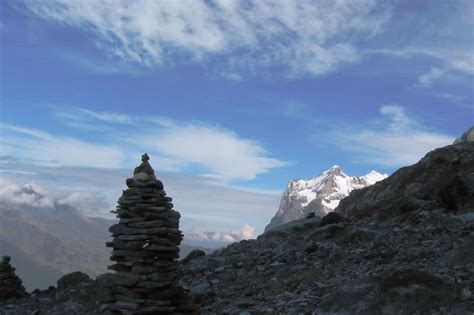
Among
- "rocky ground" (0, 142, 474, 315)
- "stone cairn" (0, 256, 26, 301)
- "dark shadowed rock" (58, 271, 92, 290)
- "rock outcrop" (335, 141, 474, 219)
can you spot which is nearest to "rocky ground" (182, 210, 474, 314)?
"rocky ground" (0, 142, 474, 315)

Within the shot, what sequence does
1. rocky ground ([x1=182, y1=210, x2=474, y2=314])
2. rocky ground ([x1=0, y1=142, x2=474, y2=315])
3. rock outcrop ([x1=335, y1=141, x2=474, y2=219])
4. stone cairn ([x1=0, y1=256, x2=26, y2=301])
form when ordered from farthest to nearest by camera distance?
stone cairn ([x1=0, y1=256, x2=26, y2=301])
rock outcrop ([x1=335, y1=141, x2=474, y2=219])
rocky ground ([x1=0, y1=142, x2=474, y2=315])
rocky ground ([x1=182, y1=210, x2=474, y2=314])

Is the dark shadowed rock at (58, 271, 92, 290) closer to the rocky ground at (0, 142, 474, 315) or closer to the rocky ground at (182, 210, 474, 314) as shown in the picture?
the rocky ground at (0, 142, 474, 315)

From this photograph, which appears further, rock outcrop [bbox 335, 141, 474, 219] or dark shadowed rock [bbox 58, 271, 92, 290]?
dark shadowed rock [bbox 58, 271, 92, 290]

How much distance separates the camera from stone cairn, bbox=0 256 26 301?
92.5ft

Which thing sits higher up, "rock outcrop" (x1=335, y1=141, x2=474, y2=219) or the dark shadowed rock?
"rock outcrop" (x1=335, y1=141, x2=474, y2=219)

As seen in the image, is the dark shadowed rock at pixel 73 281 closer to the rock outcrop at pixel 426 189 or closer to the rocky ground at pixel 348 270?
the rocky ground at pixel 348 270

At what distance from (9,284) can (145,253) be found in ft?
57.2

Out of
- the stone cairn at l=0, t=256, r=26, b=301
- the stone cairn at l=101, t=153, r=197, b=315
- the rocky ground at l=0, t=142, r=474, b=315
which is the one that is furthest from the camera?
the stone cairn at l=0, t=256, r=26, b=301

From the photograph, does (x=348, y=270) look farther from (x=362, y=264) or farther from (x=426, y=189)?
(x=426, y=189)

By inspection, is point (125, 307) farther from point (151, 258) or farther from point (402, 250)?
point (402, 250)

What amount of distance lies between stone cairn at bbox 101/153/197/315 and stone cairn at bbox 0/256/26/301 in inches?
610

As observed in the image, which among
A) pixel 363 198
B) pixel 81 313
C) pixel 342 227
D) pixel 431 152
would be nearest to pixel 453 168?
pixel 431 152

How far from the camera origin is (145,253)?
49.9ft

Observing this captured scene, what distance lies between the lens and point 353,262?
19.2 m
